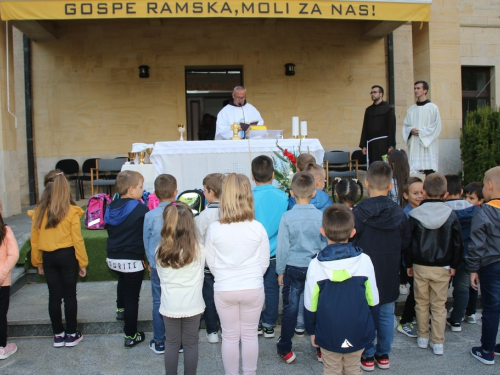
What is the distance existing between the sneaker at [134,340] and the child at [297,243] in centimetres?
137

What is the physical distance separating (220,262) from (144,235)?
899mm

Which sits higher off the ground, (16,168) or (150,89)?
(150,89)

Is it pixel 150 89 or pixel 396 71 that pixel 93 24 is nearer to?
pixel 150 89

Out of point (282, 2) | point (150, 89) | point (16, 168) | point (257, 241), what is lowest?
point (257, 241)

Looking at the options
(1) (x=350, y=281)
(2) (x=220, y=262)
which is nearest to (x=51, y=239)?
(2) (x=220, y=262)

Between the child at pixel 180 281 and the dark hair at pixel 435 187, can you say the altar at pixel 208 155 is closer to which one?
the dark hair at pixel 435 187

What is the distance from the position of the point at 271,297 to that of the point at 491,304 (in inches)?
67.4

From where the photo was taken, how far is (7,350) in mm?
4086

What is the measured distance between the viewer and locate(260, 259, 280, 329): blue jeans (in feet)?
13.4

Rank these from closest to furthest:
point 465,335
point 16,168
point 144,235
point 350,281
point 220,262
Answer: point 350,281 < point 220,262 < point 144,235 < point 465,335 < point 16,168

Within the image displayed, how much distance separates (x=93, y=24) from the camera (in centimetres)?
1067

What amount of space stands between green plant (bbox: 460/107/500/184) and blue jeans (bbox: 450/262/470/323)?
14.9 ft

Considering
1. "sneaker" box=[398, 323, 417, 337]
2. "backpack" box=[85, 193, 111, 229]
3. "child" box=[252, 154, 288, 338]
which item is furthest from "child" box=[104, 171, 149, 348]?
"sneaker" box=[398, 323, 417, 337]

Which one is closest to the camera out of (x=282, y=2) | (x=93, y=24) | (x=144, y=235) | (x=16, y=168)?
(x=144, y=235)
